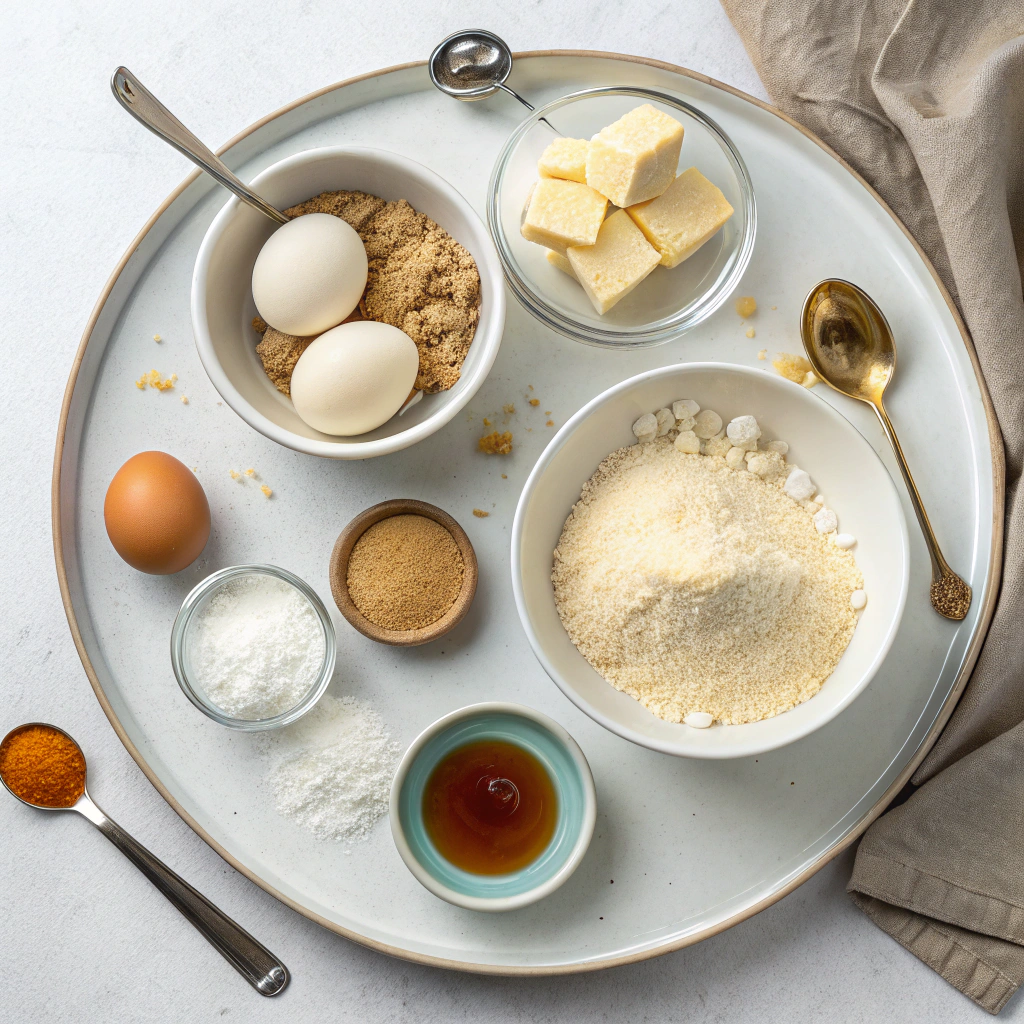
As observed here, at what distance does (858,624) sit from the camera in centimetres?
114

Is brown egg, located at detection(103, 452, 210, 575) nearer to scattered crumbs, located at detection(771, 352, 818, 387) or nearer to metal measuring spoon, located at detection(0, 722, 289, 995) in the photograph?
metal measuring spoon, located at detection(0, 722, 289, 995)

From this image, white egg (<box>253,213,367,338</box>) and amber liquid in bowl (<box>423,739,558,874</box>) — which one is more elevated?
white egg (<box>253,213,367,338</box>)

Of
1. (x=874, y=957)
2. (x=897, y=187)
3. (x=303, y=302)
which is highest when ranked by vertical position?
(x=303, y=302)

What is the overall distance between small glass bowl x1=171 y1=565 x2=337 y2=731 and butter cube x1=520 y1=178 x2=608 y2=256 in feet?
2.04

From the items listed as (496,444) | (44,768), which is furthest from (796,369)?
(44,768)

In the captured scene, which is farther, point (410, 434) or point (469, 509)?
point (469, 509)

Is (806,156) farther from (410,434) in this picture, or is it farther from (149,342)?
(149,342)

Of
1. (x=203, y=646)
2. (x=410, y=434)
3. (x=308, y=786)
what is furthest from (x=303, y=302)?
(x=308, y=786)

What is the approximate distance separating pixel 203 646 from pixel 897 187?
131 centimetres

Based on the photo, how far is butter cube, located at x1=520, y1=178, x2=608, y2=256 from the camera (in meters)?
1.14

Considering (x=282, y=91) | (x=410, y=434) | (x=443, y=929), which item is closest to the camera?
(x=410, y=434)

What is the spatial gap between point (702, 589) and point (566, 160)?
0.65 meters

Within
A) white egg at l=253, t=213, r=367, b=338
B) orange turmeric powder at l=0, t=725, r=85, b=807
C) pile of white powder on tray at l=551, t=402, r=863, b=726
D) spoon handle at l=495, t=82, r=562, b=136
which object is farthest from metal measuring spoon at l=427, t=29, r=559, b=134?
orange turmeric powder at l=0, t=725, r=85, b=807

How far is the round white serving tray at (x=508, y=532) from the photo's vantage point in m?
1.22
